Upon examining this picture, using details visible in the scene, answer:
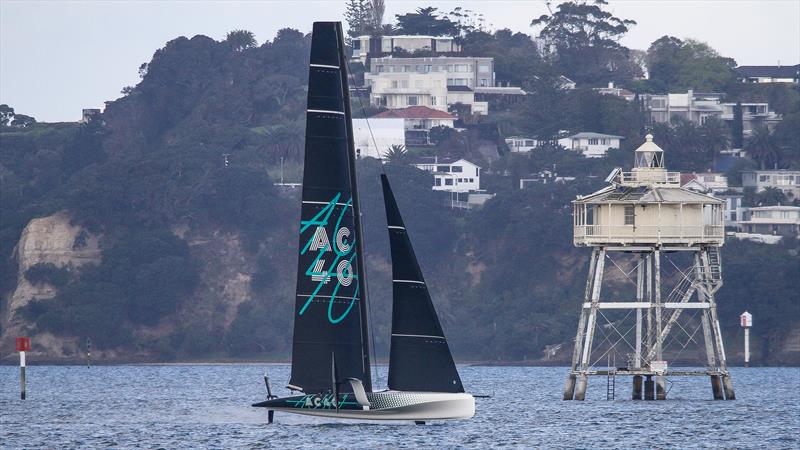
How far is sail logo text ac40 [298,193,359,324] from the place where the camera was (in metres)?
54.9

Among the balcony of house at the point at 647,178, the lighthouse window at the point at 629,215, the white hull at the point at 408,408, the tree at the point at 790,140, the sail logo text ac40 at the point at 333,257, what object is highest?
the tree at the point at 790,140

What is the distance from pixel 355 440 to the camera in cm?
5738

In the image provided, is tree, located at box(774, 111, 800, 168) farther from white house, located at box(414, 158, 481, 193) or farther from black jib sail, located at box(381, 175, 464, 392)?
black jib sail, located at box(381, 175, 464, 392)

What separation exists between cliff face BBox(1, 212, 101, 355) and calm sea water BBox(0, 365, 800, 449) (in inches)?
2409

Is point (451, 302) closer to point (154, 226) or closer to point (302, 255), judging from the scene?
point (154, 226)

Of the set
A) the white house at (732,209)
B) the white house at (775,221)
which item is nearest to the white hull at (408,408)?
the white house at (775,221)

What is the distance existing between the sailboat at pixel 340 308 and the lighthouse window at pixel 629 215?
852 inches

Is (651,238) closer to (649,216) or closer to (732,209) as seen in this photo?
(649,216)

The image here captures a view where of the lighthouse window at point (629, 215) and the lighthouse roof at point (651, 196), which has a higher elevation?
the lighthouse roof at point (651, 196)

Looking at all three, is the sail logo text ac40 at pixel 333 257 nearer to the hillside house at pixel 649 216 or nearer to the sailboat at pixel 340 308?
the sailboat at pixel 340 308

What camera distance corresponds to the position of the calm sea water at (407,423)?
192 ft

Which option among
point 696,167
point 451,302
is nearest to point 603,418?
point 451,302

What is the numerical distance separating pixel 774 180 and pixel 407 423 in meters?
130

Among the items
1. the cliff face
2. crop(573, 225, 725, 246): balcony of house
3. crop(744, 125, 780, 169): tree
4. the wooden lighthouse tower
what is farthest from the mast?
crop(744, 125, 780, 169): tree
